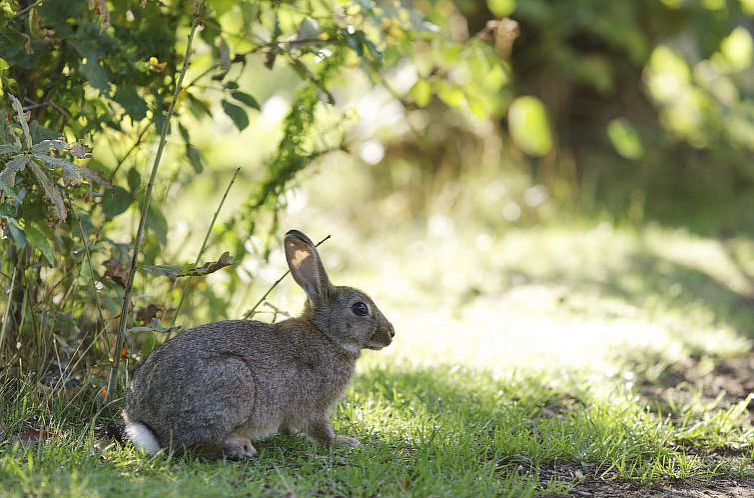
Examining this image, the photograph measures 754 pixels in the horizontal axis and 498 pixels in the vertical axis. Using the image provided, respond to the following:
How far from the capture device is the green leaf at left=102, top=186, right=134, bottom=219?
4301mm

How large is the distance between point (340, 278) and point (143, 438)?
4.12m

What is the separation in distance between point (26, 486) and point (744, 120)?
879 cm

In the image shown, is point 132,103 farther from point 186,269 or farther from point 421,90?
point 421,90

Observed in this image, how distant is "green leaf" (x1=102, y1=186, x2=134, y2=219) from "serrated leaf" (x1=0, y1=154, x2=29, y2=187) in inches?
39.4

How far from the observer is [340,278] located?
303 inches

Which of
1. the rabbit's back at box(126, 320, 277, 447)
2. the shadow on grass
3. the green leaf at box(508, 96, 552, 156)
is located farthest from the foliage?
the green leaf at box(508, 96, 552, 156)

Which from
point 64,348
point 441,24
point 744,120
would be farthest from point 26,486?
point 744,120

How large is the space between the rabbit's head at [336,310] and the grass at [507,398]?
1.44ft

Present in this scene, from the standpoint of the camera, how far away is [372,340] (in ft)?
13.8

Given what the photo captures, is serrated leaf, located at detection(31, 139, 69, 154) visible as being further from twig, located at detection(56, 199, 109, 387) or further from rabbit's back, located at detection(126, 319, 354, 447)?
rabbit's back, located at detection(126, 319, 354, 447)

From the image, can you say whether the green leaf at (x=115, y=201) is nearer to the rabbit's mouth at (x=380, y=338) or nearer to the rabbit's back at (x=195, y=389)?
the rabbit's back at (x=195, y=389)

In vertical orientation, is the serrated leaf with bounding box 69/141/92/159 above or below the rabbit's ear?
above

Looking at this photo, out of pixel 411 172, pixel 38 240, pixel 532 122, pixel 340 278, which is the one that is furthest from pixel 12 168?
pixel 411 172

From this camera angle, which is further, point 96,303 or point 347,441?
point 96,303
